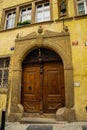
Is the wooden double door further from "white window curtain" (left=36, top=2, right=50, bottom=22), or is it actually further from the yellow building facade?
"white window curtain" (left=36, top=2, right=50, bottom=22)

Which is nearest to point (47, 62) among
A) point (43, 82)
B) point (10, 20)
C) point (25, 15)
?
point (43, 82)

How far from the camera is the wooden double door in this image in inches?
249

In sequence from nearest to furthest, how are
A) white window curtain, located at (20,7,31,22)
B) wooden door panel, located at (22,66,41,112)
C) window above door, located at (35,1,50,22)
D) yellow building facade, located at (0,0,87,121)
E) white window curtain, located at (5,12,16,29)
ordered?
yellow building facade, located at (0,0,87,121)
wooden door panel, located at (22,66,41,112)
window above door, located at (35,1,50,22)
white window curtain, located at (20,7,31,22)
white window curtain, located at (5,12,16,29)

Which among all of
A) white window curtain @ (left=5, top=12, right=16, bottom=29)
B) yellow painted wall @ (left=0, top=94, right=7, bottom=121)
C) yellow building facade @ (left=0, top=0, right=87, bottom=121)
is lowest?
yellow painted wall @ (left=0, top=94, right=7, bottom=121)

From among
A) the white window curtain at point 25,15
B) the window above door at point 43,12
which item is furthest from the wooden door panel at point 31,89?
the white window curtain at point 25,15

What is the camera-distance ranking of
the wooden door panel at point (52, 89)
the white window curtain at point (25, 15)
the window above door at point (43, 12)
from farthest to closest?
the white window curtain at point (25, 15)
the window above door at point (43, 12)
the wooden door panel at point (52, 89)

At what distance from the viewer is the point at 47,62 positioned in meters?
6.85

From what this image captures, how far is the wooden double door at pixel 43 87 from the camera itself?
6316 millimetres

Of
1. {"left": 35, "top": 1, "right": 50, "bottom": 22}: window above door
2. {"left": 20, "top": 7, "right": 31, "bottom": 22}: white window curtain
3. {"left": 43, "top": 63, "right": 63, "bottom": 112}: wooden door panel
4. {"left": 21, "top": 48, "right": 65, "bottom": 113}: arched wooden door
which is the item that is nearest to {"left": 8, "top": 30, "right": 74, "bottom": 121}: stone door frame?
{"left": 21, "top": 48, "right": 65, "bottom": 113}: arched wooden door

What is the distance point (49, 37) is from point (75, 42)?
1.30 meters

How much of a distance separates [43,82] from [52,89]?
0.56 metres

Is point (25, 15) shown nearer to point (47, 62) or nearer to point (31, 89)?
point (47, 62)

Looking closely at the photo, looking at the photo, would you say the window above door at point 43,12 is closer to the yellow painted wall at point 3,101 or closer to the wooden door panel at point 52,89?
the wooden door panel at point 52,89

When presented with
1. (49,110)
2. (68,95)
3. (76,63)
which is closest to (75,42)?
(76,63)
